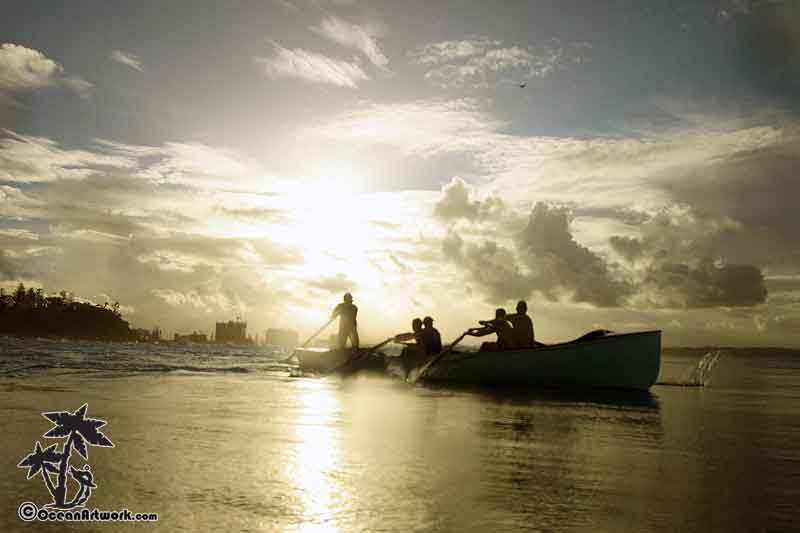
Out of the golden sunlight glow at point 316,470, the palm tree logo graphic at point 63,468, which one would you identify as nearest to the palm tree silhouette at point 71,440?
the palm tree logo graphic at point 63,468

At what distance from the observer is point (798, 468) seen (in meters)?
7.48

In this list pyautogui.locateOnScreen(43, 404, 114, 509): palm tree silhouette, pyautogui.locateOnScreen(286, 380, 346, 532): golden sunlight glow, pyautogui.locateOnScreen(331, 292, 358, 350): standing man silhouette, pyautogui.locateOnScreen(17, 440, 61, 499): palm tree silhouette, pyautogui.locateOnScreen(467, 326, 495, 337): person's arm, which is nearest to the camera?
pyautogui.locateOnScreen(286, 380, 346, 532): golden sunlight glow

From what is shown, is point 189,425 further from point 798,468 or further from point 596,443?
point 798,468

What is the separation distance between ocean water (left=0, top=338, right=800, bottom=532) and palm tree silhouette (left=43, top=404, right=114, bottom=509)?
0.46 ft

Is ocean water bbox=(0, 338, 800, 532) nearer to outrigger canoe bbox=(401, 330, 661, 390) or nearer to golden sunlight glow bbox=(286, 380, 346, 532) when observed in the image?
golden sunlight glow bbox=(286, 380, 346, 532)

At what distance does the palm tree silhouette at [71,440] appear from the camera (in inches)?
189

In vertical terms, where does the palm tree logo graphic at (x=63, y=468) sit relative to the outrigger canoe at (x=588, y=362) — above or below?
below

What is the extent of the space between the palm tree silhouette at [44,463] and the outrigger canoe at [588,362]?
50.1ft

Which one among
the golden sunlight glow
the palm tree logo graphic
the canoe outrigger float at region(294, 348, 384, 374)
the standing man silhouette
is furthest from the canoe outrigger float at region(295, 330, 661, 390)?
the palm tree logo graphic

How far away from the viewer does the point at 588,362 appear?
19.0 meters

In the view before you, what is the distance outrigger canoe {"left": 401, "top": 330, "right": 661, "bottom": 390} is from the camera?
18766 millimetres

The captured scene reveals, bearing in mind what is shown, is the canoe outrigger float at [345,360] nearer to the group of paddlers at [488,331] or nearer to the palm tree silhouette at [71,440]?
the group of paddlers at [488,331]

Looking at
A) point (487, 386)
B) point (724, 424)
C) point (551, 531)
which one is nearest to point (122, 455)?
point (551, 531)

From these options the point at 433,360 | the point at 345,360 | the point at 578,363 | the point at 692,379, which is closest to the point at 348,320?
the point at 345,360
